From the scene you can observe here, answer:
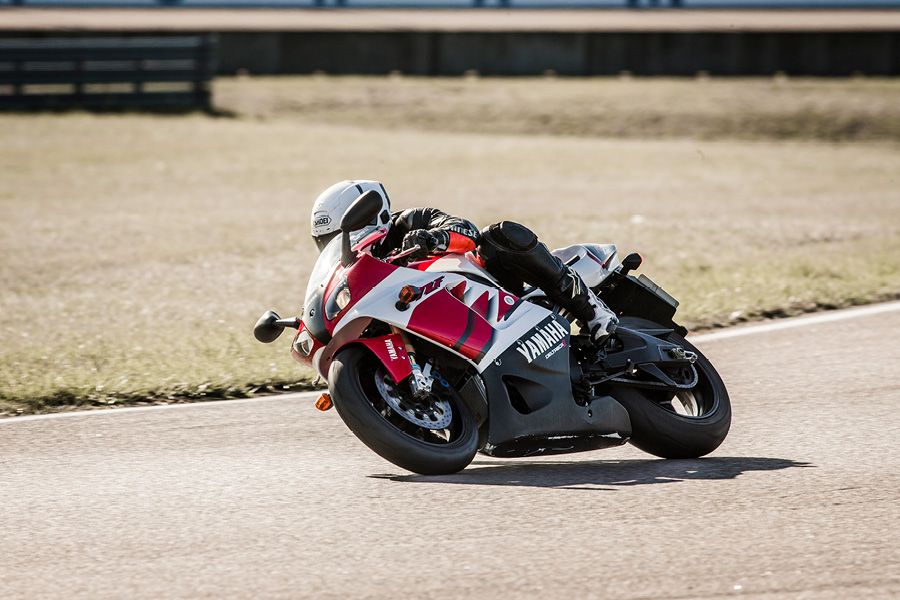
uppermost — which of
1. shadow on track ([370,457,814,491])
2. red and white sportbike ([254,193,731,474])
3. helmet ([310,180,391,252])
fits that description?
helmet ([310,180,391,252])

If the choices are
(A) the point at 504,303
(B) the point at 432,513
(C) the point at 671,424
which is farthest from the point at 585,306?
(B) the point at 432,513

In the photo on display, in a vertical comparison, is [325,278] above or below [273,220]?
above

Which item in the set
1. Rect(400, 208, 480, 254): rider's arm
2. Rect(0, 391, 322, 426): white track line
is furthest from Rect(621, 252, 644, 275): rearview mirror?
Rect(0, 391, 322, 426): white track line

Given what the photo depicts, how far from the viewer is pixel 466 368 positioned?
245 inches

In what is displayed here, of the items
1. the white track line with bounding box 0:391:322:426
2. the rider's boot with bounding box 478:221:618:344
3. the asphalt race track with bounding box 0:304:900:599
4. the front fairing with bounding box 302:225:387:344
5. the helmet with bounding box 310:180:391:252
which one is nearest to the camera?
the asphalt race track with bounding box 0:304:900:599

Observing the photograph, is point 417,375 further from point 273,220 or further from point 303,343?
point 273,220

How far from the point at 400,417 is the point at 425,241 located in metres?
0.82

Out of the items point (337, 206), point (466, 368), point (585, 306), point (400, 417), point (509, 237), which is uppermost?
point (337, 206)

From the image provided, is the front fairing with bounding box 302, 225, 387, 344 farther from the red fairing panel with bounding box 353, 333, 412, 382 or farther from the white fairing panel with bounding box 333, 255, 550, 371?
the red fairing panel with bounding box 353, 333, 412, 382

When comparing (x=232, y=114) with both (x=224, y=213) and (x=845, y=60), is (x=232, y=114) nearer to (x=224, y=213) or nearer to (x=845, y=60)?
(x=224, y=213)

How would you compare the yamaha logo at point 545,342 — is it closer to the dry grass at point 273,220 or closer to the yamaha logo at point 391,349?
the yamaha logo at point 391,349

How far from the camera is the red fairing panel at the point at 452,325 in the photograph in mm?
6031

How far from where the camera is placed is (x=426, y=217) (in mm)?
6574

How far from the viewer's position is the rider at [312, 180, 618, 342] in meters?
6.26
